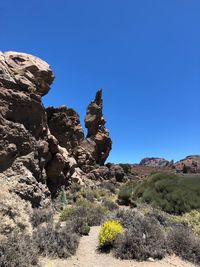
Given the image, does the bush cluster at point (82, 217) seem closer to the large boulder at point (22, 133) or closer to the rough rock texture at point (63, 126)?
the large boulder at point (22, 133)

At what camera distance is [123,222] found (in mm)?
11516

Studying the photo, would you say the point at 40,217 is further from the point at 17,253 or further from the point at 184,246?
the point at 184,246

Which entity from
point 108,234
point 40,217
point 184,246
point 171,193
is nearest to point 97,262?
point 108,234

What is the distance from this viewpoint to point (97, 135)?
41.2 metres

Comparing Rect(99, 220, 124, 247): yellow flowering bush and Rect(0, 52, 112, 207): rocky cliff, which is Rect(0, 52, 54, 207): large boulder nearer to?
Rect(0, 52, 112, 207): rocky cliff

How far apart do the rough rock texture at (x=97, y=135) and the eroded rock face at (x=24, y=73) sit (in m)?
20.4

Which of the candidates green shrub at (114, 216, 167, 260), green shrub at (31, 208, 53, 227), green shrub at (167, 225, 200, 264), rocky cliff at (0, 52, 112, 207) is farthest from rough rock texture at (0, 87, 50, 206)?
green shrub at (167, 225, 200, 264)

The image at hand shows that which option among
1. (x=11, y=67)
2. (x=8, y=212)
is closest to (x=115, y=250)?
(x=8, y=212)

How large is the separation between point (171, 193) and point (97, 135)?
22.6m

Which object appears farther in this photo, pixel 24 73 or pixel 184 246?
pixel 24 73

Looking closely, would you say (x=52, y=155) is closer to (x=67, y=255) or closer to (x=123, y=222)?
(x=123, y=222)

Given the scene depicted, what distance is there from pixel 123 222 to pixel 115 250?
8.77 ft

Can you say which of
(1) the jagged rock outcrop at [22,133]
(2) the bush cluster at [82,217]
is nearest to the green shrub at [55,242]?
(2) the bush cluster at [82,217]

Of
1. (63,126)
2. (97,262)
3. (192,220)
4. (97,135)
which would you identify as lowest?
(97,262)
